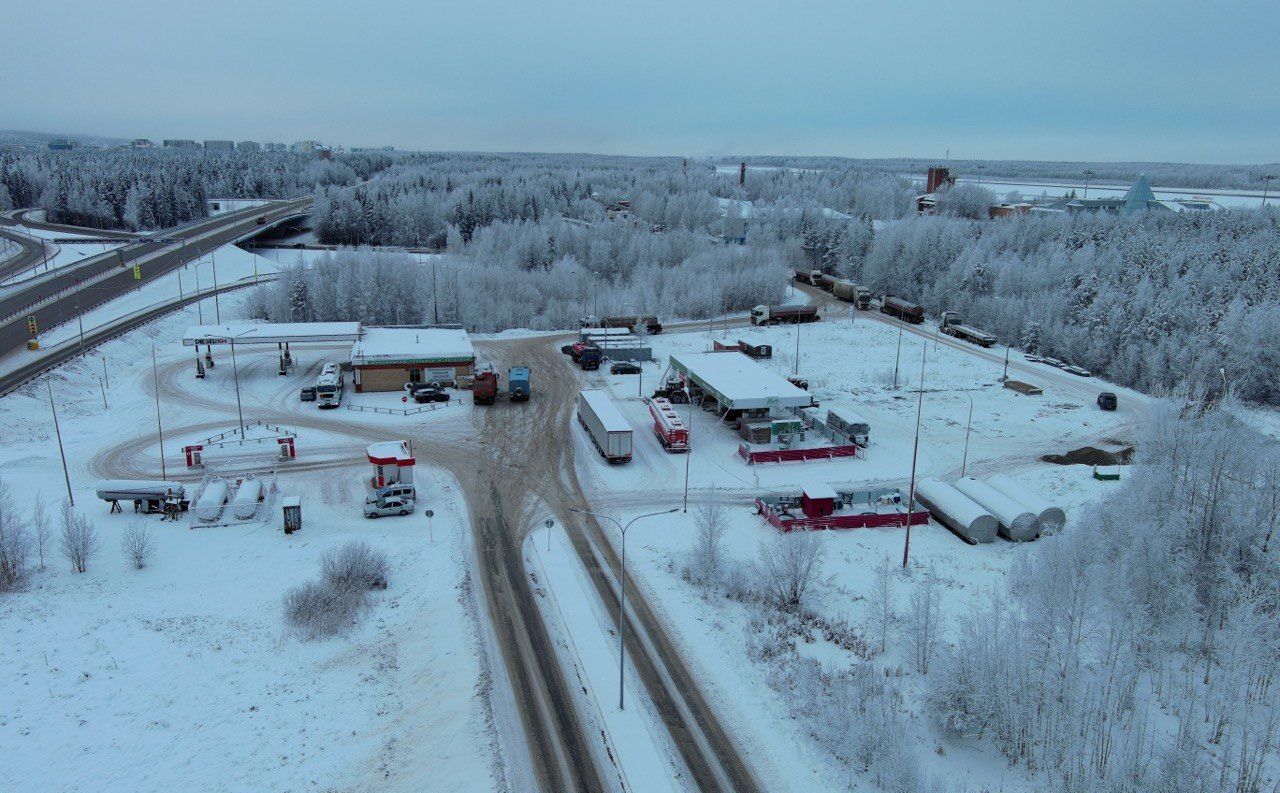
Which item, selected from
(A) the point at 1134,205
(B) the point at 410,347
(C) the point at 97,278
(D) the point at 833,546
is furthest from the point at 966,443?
(A) the point at 1134,205

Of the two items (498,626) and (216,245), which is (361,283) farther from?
(498,626)

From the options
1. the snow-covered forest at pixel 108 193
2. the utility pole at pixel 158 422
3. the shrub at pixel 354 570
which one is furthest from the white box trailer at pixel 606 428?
the snow-covered forest at pixel 108 193

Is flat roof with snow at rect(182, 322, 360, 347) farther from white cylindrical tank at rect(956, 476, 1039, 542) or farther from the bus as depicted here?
white cylindrical tank at rect(956, 476, 1039, 542)

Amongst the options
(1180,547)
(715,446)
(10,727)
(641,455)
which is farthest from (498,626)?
(1180,547)

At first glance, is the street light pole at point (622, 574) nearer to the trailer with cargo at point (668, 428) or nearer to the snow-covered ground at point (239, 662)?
the snow-covered ground at point (239, 662)

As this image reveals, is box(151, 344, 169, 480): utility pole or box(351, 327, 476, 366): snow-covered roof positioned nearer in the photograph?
box(151, 344, 169, 480): utility pole

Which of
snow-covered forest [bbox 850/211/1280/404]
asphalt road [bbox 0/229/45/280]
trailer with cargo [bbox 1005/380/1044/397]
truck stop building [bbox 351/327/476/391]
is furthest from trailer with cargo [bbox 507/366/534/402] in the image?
asphalt road [bbox 0/229/45/280]

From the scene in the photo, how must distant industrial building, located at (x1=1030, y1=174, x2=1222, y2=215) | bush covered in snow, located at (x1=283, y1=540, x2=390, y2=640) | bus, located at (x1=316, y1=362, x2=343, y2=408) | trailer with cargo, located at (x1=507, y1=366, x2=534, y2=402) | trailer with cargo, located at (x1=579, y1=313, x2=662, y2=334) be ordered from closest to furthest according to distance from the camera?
bush covered in snow, located at (x1=283, y1=540, x2=390, y2=640) → bus, located at (x1=316, y1=362, x2=343, y2=408) → trailer with cargo, located at (x1=507, y1=366, x2=534, y2=402) → trailer with cargo, located at (x1=579, y1=313, x2=662, y2=334) → distant industrial building, located at (x1=1030, y1=174, x2=1222, y2=215)
